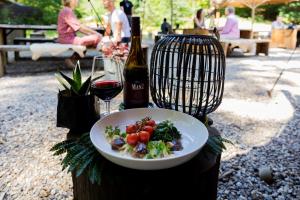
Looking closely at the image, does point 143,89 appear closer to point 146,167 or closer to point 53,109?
point 146,167

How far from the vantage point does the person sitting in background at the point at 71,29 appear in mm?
5090

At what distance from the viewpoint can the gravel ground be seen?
1.90 meters

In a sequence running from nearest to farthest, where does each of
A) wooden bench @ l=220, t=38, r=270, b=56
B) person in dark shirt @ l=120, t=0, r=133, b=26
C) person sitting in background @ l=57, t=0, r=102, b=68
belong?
1. person sitting in background @ l=57, t=0, r=102, b=68
2. person in dark shirt @ l=120, t=0, r=133, b=26
3. wooden bench @ l=220, t=38, r=270, b=56

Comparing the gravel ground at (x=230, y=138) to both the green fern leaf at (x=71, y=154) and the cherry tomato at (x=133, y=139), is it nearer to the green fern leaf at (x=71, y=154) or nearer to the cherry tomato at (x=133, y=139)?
the green fern leaf at (x=71, y=154)

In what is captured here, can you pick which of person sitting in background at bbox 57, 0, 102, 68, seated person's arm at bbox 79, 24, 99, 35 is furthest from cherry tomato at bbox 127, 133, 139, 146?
seated person's arm at bbox 79, 24, 99, 35

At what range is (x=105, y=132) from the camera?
1.12 m

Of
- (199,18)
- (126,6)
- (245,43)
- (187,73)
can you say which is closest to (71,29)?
(126,6)

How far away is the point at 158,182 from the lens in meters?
1.00

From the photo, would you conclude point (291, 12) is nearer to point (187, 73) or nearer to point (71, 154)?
point (187, 73)

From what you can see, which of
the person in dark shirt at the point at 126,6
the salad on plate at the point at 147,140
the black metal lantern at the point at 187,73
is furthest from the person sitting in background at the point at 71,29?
the salad on plate at the point at 147,140

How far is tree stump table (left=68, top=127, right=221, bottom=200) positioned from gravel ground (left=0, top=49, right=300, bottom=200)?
0.80 metres

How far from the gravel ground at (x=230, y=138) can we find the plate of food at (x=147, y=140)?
33.3 inches

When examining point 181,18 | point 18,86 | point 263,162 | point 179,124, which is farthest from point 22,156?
point 181,18

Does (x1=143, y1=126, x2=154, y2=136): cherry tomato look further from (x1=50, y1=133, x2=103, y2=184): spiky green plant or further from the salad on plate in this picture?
(x1=50, y1=133, x2=103, y2=184): spiky green plant
